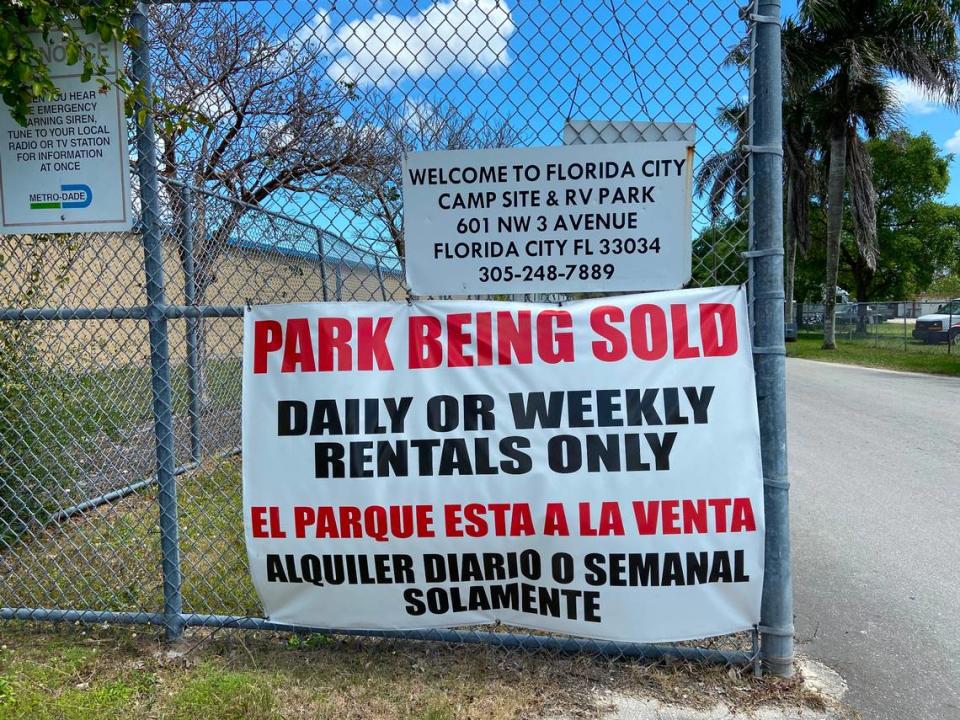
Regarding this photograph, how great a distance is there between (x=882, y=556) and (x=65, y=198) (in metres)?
5.20

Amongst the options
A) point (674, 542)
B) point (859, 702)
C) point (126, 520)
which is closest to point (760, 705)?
point (859, 702)

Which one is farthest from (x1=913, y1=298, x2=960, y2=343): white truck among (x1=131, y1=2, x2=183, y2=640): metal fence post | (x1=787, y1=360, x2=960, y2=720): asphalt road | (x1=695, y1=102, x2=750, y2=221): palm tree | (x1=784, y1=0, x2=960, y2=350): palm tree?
(x1=131, y1=2, x2=183, y2=640): metal fence post

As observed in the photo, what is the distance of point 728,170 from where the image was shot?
2867mm

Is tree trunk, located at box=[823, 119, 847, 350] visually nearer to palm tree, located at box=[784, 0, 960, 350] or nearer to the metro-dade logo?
palm tree, located at box=[784, 0, 960, 350]

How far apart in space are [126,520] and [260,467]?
283 centimetres

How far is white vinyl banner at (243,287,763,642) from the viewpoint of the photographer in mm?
2598

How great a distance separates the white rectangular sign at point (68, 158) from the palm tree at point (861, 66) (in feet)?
72.6

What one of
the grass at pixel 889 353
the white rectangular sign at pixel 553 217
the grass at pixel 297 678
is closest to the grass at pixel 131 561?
the grass at pixel 297 678

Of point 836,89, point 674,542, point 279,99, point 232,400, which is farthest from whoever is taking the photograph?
point 836,89

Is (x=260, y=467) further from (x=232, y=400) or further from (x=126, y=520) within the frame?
(x=232, y=400)

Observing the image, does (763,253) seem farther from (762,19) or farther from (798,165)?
(798,165)

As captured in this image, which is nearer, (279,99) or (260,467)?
(260,467)

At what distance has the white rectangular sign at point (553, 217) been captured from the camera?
2613 mm

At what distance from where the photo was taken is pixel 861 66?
2036 centimetres
